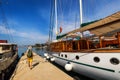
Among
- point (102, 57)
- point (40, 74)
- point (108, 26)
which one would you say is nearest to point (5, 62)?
point (40, 74)

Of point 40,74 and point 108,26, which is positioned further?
point 40,74

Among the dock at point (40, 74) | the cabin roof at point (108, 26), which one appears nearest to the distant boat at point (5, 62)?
the dock at point (40, 74)

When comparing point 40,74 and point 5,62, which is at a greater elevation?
point 5,62

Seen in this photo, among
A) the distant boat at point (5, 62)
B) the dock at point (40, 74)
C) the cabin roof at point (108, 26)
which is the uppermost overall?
the cabin roof at point (108, 26)

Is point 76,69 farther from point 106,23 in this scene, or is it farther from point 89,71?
point 106,23

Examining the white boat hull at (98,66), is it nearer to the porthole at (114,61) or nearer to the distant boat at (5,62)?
the porthole at (114,61)

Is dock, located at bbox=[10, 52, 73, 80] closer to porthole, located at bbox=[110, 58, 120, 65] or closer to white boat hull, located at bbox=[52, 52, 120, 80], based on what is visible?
white boat hull, located at bbox=[52, 52, 120, 80]

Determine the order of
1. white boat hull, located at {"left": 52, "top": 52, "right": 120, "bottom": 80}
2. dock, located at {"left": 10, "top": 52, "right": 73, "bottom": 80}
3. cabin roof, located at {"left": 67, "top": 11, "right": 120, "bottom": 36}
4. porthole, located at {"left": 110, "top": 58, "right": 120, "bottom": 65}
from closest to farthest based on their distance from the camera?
porthole, located at {"left": 110, "top": 58, "right": 120, "bottom": 65}, white boat hull, located at {"left": 52, "top": 52, "right": 120, "bottom": 80}, cabin roof, located at {"left": 67, "top": 11, "right": 120, "bottom": 36}, dock, located at {"left": 10, "top": 52, "right": 73, "bottom": 80}

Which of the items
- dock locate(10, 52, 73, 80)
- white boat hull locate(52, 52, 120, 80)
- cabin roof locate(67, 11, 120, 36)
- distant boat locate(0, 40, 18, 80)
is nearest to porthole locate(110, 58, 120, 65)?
white boat hull locate(52, 52, 120, 80)

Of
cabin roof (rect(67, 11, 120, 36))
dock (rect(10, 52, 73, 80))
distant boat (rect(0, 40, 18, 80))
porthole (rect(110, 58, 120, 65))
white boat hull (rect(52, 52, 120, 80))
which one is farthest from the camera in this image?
dock (rect(10, 52, 73, 80))

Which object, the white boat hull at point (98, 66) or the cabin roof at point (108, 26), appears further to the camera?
the cabin roof at point (108, 26)

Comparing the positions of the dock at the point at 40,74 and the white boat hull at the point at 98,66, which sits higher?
the white boat hull at the point at 98,66

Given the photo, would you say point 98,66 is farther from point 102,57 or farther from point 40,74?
point 40,74

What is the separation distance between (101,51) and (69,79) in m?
3.40
